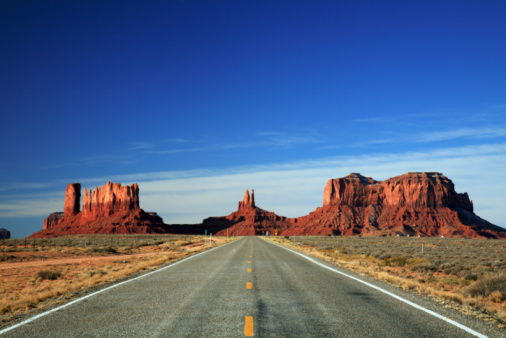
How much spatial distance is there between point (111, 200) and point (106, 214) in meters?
7.73

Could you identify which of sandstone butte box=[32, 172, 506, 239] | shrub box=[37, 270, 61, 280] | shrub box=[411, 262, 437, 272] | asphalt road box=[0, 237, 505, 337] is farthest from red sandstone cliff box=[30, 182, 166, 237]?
asphalt road box=[0, 237, 505, 337]

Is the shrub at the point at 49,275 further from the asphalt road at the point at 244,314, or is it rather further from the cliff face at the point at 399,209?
the cliff face at the point at 399,209

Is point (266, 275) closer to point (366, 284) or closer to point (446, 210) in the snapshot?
point (366, 284)

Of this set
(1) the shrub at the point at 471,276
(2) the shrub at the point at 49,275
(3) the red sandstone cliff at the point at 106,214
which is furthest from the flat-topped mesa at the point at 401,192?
(2) the shrub at the point at 49,275

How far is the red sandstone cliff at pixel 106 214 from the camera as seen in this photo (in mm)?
163875

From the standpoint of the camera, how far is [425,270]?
21906mm

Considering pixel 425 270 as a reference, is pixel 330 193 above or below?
above

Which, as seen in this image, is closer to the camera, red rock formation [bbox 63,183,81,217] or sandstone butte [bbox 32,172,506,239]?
sandstone butte [bbox 32,172,506,239]

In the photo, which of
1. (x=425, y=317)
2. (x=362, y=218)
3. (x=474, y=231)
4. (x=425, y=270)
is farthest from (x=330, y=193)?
(x=425, y=317)

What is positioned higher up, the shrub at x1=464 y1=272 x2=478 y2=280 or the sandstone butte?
the sandstone butte

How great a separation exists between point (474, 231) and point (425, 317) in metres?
151

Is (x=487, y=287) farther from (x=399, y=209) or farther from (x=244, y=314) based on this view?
(x=399, y=209)

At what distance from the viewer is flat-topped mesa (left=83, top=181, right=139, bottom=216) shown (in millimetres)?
182375

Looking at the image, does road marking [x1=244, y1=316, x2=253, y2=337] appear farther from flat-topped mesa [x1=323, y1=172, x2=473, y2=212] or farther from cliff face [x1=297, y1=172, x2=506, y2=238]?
flat-topped mesa [x1=323, y1=172, x2=473, y2=212]
